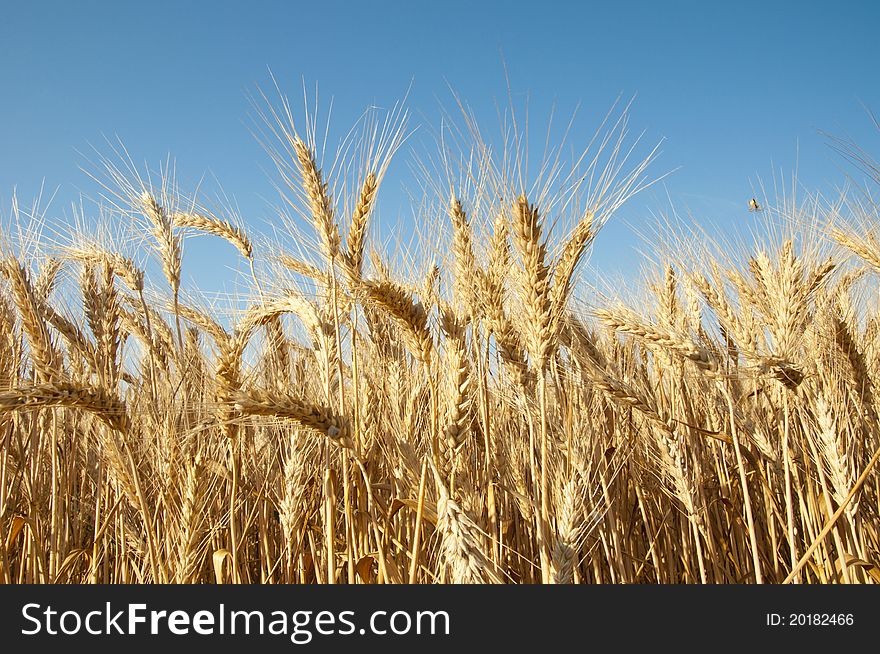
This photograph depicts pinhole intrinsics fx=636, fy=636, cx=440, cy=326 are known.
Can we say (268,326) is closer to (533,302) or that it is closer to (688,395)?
(533,302)

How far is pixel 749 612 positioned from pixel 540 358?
3.39 feet

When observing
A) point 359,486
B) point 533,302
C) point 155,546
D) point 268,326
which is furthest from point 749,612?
point 268,326

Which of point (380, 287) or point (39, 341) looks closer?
point (380, 287)

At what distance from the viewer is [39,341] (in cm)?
263

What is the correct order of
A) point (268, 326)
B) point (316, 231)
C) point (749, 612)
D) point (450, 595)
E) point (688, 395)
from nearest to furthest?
point (450, 595)
point (749, 612)
point (316, 231)
point (268, 326)
point (688, 395)

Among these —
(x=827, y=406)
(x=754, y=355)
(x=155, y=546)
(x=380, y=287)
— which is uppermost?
(x=380, y=287)

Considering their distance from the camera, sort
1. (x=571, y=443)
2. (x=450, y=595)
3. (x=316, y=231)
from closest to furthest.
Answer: (x=450, y=595) < (x=571, y=443) < (x=316, y=231)

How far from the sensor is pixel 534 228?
2.14m

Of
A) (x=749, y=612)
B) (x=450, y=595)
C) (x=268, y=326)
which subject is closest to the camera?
(x=450, y=595)

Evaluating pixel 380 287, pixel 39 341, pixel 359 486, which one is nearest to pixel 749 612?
pixel 359 486

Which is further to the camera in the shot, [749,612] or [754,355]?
[754,355]

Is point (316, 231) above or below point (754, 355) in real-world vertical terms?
above

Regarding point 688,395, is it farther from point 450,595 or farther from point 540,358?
point 450,595

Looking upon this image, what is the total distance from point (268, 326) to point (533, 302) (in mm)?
1726
